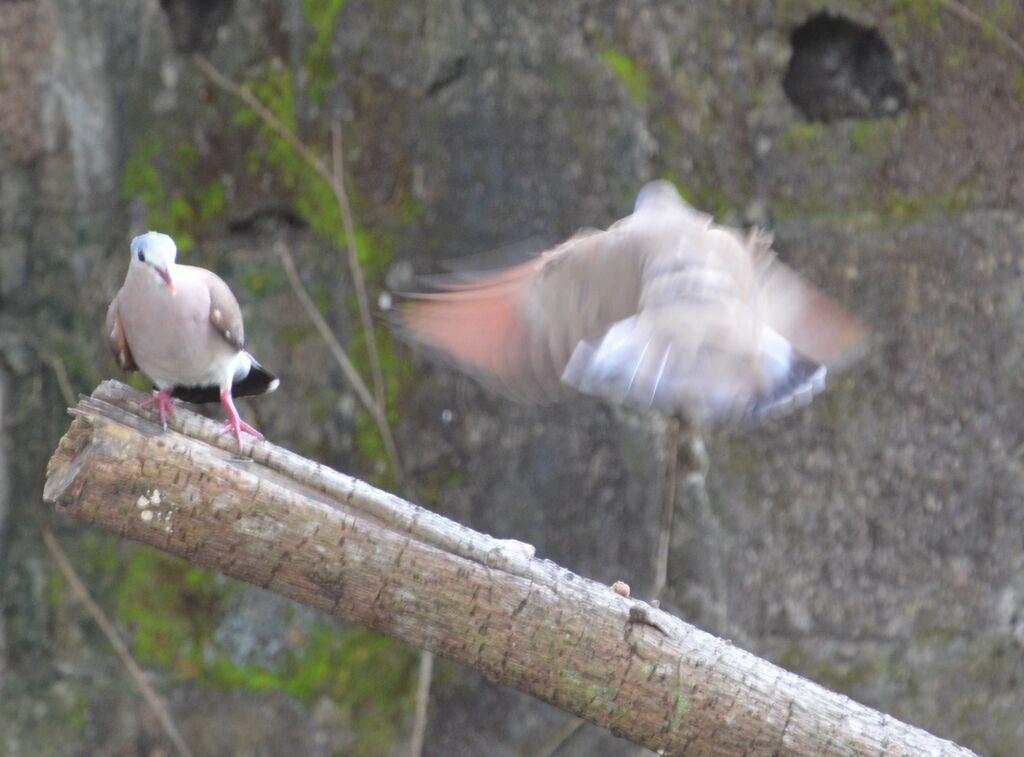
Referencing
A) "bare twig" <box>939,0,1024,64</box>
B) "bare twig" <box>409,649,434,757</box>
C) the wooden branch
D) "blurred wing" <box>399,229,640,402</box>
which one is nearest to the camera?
the wooden branch

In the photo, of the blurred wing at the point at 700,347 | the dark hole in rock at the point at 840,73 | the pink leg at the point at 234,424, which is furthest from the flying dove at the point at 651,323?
the dark hole in rock at the point at 840,73

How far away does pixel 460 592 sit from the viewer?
80.2 inches

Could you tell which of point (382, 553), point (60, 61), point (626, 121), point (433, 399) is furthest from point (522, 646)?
point (60, 61)

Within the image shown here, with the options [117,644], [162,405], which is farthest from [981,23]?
[117,644]

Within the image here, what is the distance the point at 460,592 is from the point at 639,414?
957mm

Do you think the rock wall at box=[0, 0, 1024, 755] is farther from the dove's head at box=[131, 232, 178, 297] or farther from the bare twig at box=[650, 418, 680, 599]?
the dove's head at box=[131, 232, 178, 297]

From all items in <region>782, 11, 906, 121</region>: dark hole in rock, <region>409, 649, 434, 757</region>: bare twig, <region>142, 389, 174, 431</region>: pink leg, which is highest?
<region>782, 11, 906, 121</region>: dark hole in rock

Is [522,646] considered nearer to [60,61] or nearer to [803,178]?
[803,178]

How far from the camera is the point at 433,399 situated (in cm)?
305

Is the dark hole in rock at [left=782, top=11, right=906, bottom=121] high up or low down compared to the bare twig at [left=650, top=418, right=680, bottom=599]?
up

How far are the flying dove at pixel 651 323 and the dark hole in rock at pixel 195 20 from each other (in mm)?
1077

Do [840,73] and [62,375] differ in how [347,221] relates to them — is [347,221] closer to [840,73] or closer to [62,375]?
[62,375]

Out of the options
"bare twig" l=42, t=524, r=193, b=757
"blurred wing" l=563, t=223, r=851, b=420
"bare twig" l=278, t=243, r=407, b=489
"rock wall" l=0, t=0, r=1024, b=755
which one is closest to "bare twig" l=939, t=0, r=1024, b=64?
"rock wall" l=0, t=0, r=1024, b=755

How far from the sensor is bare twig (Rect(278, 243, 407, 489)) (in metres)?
3.06
